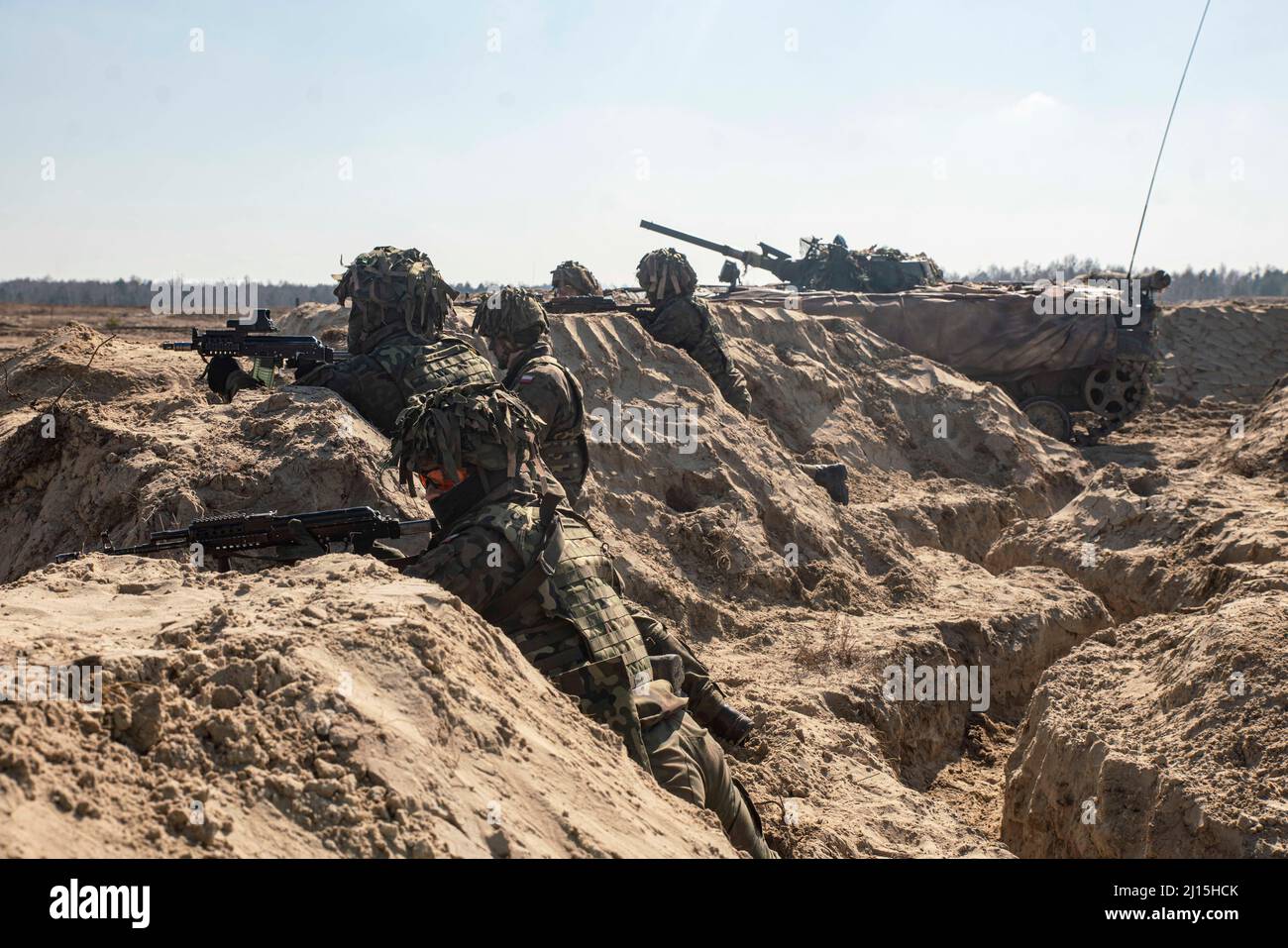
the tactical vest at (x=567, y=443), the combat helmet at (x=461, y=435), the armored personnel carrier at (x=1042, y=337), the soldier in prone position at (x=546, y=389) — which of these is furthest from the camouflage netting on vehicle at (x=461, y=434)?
the armored personnel carrier at (x=1042, y=337)

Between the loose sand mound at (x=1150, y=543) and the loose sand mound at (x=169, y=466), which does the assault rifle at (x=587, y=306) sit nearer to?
the loose sand mound at (x=1150, y=543)

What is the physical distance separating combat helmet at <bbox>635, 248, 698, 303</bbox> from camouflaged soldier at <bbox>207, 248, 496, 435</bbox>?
4179 millimetres

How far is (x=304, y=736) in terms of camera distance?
3.29m

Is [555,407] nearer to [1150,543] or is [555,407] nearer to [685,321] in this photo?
[685,321]

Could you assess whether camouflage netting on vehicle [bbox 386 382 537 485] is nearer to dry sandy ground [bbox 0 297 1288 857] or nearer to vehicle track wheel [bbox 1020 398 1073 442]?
dry sandy ground [bbox 0 297 1288 857]

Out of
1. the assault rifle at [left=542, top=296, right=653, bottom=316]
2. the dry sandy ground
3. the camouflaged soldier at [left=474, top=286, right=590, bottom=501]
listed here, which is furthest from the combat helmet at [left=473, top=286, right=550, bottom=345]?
the assault rifle at [left=542, top=296, right=653, bottom=316]

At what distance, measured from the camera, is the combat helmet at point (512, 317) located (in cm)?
772

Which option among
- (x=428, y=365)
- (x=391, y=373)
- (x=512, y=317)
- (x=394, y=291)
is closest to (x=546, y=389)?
(x=428, y=365)

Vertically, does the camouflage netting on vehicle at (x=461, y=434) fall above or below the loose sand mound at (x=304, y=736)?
above

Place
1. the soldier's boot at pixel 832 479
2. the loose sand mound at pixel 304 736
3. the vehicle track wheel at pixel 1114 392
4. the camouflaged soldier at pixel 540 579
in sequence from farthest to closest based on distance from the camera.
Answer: the vehicle track wheel at pixel 1114 392 < the soldier's boot at pixel 832 479 < the camouflaged soldier at pixel 540 579 < the loose sand mound at pixel 304 736

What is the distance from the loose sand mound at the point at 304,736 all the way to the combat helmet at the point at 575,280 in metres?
8.60

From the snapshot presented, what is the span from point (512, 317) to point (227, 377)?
180 centimetres

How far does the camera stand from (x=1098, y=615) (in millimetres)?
9078
